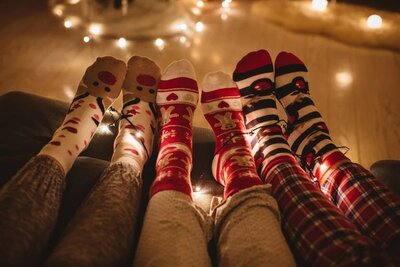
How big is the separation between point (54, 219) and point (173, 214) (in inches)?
8.3

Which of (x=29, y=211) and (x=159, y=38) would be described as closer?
(x=29, y=211)

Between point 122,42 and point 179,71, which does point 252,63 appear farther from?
point 122,42

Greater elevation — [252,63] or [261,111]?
[252,63]

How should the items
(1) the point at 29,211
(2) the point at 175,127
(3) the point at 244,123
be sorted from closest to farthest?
(1) the point at 29,211 < (2) the point at 175,127 < (3) the point at 244,123

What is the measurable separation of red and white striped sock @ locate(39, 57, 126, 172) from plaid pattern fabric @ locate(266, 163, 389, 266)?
18.2 inches

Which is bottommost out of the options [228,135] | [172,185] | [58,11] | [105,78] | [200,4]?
[172,185]

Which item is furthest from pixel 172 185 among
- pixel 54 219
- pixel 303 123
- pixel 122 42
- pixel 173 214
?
pixel 122 42

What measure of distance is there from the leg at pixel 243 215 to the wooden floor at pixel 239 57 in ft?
1.67

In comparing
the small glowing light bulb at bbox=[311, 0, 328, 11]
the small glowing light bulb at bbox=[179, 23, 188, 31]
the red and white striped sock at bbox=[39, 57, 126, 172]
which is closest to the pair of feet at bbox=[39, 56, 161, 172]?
the red and white striped sock at bbox=[39, 57, 126, 172]

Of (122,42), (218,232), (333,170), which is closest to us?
(218,232)

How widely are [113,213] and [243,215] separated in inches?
9.1

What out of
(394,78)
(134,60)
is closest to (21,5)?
(134,60)

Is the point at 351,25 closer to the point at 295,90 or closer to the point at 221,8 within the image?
the point at 221,8

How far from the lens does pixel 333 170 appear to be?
2.58 ft
